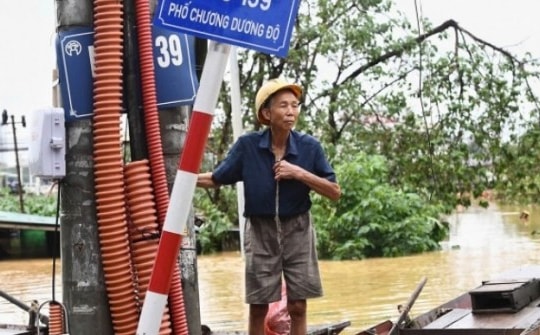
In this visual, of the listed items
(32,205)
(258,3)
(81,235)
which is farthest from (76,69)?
(32,205)

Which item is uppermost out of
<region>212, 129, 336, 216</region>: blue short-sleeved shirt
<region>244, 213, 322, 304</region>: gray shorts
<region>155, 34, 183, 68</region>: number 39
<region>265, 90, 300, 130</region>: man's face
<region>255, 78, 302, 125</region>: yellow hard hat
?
<region>155, 34, 183, 68</region>: number 39

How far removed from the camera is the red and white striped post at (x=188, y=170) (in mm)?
3359

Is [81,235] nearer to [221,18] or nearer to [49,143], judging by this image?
[49,143]

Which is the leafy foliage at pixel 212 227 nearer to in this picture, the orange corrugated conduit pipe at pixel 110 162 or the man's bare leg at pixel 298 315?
the man's bare leg at pixel 298 315

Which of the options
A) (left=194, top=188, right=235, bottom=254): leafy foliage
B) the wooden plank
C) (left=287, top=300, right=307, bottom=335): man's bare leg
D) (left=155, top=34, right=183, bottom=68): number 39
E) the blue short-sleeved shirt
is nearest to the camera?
(left=155, top=34, right=183, bottom=68): number 39

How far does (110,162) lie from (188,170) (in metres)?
0.67

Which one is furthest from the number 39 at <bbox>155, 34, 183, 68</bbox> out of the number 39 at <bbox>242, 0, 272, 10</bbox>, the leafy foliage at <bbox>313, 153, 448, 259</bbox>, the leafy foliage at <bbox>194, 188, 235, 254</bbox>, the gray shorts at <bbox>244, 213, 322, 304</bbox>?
the leafy foliage at <bbox>194, 188, 235, 254</bbox>

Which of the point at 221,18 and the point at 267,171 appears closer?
Result: the point at 221,18

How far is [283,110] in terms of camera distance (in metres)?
4.96

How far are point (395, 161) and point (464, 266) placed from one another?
3771 millimetres

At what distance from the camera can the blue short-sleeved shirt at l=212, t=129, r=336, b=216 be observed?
16.1 ft

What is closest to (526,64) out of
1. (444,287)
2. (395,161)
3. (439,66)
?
(439,66)

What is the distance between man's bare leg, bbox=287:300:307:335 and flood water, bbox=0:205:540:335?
3163 millimetres

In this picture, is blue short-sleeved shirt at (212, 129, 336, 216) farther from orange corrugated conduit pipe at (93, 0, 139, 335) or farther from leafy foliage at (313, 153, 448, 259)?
leafy foliage at (313, 153, 448, 259)
